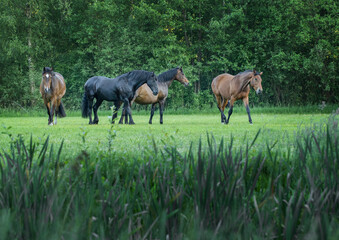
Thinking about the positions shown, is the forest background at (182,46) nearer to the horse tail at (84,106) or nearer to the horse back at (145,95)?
the horse tail at (84,106)

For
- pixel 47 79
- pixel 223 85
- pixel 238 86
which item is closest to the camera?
pixel 47 79

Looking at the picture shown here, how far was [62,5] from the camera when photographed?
3553 centimetres

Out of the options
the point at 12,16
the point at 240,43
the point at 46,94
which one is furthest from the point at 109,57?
the point at 46,94

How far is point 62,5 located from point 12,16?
391cm

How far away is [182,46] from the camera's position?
123 feet

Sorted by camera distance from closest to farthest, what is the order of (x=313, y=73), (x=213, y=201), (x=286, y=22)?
(x=213, y=201), (x=313, y=73), (x=286, y=22)

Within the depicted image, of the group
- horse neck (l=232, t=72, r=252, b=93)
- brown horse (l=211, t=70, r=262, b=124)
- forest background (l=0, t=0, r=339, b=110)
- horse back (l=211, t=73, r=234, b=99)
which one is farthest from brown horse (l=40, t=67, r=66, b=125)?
forest background (l=0, t=0, r=339, b=110)

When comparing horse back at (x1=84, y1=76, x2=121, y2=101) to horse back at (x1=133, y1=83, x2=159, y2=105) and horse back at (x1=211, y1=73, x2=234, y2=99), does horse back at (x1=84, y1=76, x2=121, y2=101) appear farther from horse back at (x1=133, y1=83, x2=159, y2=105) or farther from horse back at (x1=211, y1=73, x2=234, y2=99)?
horse back at (x1=211, y1=73, x2=234, y2=99)

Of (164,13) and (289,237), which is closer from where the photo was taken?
(289,237)

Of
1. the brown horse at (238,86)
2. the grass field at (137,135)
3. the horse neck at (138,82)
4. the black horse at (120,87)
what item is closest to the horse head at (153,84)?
the black horse at (120,87)

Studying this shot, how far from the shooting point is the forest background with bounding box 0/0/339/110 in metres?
32.8

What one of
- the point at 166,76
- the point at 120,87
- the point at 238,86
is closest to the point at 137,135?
the point at 120,87

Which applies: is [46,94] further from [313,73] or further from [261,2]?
[261,2]

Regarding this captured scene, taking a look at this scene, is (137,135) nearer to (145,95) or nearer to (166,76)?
(145,95)
